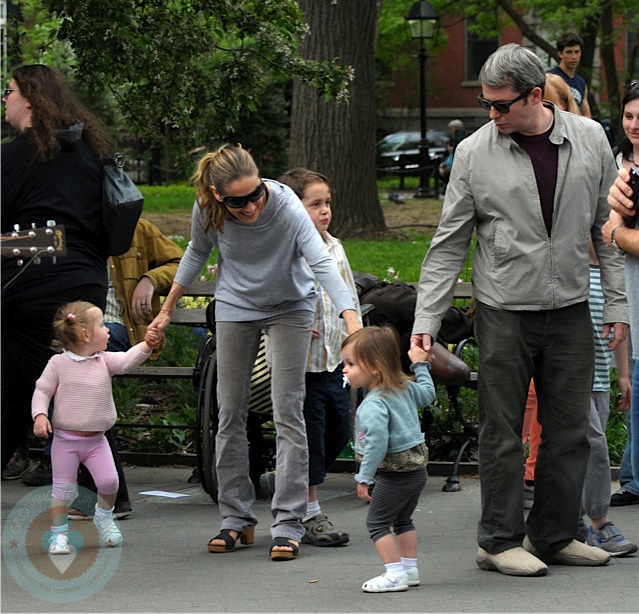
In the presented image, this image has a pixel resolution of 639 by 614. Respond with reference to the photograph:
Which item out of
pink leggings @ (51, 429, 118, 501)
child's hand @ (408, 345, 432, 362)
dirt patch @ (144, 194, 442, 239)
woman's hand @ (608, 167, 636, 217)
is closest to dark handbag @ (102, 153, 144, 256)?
pink leggings @ (51, 429, 118, 501)

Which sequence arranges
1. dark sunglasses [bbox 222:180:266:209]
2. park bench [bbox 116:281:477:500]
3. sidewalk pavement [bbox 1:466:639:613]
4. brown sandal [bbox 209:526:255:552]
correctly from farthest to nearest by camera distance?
park bench [bbox 116:281:477:500], brown sandal [bbox 209:526:255:552], dark sunglasses [bbox 222:180:266:209], sidewalk pavement [bbox 1:466:639:613]

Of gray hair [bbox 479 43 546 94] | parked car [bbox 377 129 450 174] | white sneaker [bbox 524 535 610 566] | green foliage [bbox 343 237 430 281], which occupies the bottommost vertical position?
white sneaker [bbox 524 535 610 566]

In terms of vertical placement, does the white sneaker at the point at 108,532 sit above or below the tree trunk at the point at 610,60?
below

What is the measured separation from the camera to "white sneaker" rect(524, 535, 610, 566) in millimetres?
5738

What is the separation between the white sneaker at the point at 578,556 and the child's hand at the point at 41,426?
2239mm

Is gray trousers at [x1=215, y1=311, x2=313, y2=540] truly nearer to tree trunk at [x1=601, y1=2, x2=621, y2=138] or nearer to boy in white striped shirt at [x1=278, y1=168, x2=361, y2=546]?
boy in white striped shirt at [x1=278, y1=168, x2=361, y2=546]

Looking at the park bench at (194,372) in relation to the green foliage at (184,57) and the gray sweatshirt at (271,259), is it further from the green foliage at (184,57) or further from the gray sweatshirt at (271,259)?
the gray sweatshirt at (271,259)

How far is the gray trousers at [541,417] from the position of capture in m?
5.64

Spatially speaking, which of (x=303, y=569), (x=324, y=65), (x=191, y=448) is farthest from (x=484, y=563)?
(x=324, y=65)

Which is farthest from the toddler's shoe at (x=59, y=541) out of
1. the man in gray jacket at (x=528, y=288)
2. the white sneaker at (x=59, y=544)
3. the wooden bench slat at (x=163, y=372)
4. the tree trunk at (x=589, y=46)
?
the tree trunk at (x=589, y=46)

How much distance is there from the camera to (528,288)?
5.55 metres

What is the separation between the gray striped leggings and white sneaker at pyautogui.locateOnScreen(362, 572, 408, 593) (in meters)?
0.16

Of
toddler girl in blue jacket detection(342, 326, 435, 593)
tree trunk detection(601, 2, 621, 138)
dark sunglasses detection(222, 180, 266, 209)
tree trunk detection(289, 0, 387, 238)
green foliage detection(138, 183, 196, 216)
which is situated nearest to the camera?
toddler girl in blue jacket detection(342, 326, 435, 593)

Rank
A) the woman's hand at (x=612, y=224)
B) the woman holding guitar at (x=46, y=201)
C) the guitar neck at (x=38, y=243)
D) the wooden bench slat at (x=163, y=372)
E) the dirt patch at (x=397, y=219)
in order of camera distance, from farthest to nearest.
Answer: the dirt patch at (x=397, y=219), the wooden bench slat at (x=163, y=372), the woman holding guitar at (x=46, y=201), the guitar neck at (x=38, y=243), the woman's hand at (x=612, y=224)
